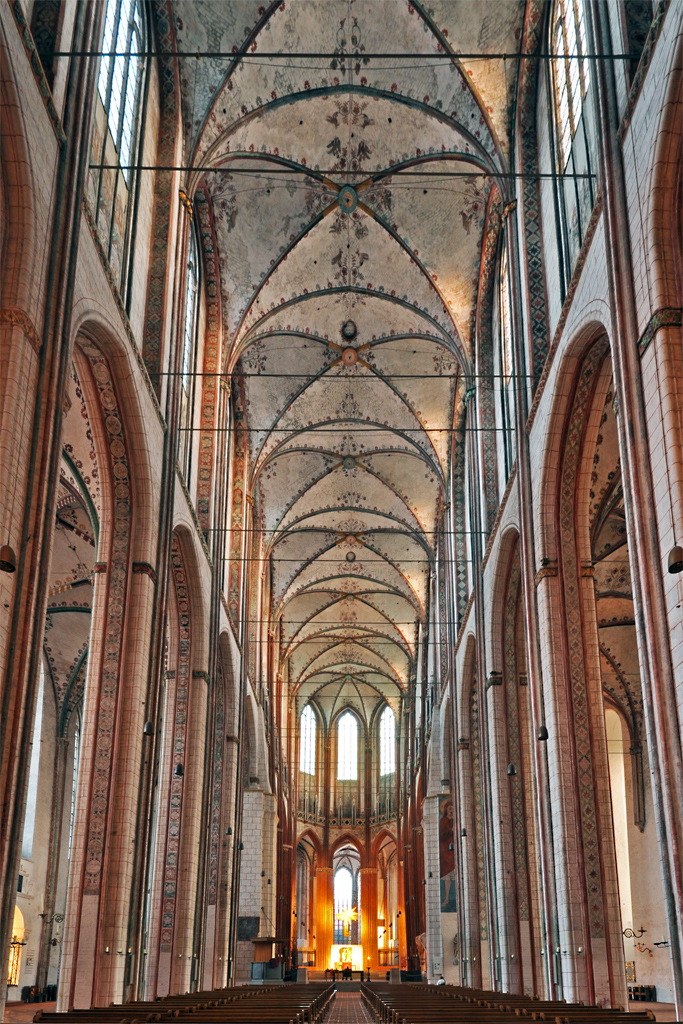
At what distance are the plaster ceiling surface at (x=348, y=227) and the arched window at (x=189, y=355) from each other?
3.80 ft

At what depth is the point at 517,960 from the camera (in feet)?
65.3

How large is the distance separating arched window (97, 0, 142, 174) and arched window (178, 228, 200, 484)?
13.8ft

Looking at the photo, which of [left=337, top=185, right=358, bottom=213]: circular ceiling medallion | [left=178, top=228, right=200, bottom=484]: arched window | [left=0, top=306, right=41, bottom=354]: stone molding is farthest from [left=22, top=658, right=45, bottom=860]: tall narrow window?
[left=0, top=306, right=41, bottom=354]: stone molding

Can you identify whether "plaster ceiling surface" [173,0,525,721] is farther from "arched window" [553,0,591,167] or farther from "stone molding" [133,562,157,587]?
"stone molding" [133,562,157,587]

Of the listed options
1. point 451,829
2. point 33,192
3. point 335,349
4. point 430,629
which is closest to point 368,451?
point 335,349

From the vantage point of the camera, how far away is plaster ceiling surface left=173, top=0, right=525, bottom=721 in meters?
18.8

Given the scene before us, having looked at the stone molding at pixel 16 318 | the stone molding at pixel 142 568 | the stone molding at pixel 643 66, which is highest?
the stone molding at pixel 643 66

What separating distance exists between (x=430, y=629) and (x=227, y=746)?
1210 cm

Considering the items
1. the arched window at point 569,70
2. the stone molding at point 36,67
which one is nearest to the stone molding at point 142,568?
the stone molding at point 36,67

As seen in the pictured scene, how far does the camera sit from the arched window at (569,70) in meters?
15.0

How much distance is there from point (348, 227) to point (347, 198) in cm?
111

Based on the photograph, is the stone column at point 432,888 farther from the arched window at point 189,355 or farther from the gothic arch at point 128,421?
the gothic arch at point 128,421

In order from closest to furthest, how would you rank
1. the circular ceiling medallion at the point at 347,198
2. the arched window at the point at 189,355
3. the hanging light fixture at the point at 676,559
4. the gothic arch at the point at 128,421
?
1. the hanging light fixture at the point at 676,559
2. the gothic arch at the point at 128,421
3. the arched window at the point at 189,355
4. the circular ceiling medallion at the point at 347,198

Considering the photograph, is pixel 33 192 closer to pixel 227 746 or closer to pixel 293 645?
pixel 227 746
